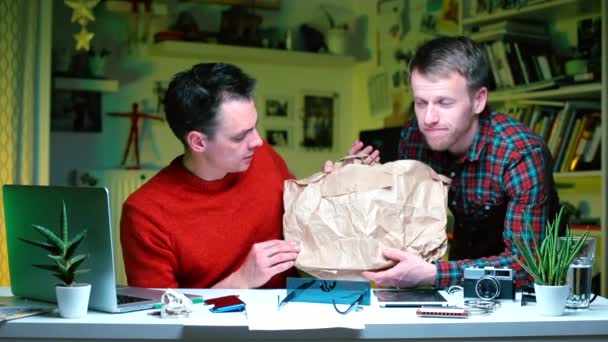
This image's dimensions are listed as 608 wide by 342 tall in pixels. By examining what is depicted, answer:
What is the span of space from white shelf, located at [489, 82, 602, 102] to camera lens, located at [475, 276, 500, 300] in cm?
188

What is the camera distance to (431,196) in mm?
2082

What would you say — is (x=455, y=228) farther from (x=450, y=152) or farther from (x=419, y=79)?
(x=419, y=79)

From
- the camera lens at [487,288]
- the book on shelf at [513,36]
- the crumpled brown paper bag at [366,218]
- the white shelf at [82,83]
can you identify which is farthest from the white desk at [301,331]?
the white shelf at [82,83]

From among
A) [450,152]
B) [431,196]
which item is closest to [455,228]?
[450,152]

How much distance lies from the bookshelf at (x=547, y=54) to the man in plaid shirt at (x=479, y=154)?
1.35 metres

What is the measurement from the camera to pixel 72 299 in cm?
162

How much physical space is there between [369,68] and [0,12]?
2.63 metres

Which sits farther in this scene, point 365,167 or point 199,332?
point 365,167

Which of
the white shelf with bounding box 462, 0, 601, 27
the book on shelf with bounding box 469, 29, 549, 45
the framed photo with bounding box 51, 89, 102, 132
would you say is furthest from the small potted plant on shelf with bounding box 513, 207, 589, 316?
the framed photo with bounding box 51, 89, 102, 132

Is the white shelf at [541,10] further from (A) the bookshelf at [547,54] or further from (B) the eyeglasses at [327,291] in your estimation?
(B) the eyeglasses at [327,291]

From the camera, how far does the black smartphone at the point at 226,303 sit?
67.5 inches

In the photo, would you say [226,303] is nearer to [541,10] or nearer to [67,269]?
[67,269]

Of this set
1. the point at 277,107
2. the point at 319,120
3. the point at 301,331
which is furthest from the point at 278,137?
the point at 301,331

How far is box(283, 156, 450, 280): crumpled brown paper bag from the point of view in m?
2.00
